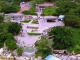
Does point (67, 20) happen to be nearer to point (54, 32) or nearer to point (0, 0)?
point (54, 32)

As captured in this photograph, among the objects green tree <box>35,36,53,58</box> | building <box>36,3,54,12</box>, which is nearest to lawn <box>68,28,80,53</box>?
green tree <box>35,36,53,58</box>

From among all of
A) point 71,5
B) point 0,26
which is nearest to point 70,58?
point 0,26

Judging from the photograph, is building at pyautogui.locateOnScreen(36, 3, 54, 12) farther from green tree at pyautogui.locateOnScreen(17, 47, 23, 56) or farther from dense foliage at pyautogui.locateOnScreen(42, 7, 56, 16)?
green tree at pyautogui.locateOnScreen(17, 47, 23, 56)

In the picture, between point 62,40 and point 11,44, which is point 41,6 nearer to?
point 62,40

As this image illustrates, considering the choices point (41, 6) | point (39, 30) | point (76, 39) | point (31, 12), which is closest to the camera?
point (76, 39)

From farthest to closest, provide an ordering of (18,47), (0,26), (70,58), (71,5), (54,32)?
(71,5), (0,26), (54,32), (18,47), (70,58)

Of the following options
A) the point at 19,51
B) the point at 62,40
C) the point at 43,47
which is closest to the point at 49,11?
the point at 62,40

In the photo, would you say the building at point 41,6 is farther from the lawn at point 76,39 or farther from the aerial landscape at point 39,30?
the lawn at point 76,39

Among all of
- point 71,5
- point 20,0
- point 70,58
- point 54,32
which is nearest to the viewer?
point 70,58
